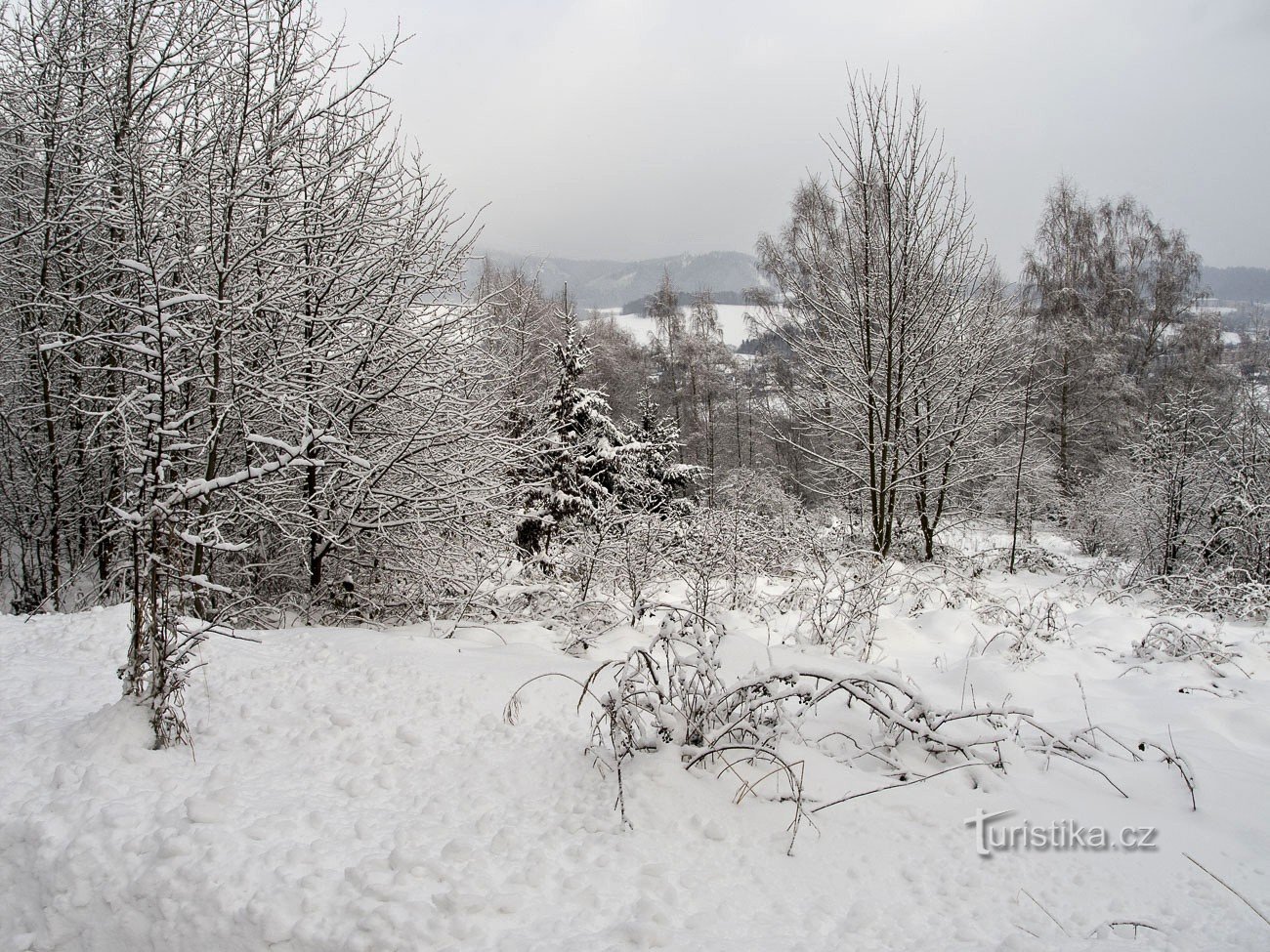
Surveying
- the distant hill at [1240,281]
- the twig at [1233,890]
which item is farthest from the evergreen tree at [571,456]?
the distant hill at [1240,281]

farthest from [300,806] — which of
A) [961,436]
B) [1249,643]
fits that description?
Answer: [961,436]

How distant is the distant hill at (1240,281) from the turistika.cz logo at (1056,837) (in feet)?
258

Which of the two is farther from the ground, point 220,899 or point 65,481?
point 65,481

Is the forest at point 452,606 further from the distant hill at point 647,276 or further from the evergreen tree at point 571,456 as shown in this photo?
the distant hill at point 647,276

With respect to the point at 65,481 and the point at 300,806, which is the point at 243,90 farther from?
the point at 300,806

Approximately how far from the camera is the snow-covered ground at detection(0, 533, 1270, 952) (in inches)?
72.1

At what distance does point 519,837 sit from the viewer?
2.21 metres

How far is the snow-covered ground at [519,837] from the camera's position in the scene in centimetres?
183

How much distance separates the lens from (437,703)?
10.6ft

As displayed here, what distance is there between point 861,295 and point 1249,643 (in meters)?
5.32

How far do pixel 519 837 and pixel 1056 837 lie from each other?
1.93 metres

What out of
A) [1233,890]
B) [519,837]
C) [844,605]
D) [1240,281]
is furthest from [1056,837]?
[1240,281]

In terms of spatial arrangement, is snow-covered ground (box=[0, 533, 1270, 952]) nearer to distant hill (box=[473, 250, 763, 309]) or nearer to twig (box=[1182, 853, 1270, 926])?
twig (box=[1182, 853, 1270, 926])

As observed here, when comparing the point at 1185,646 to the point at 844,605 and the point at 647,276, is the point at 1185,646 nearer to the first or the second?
the point at 844,605
